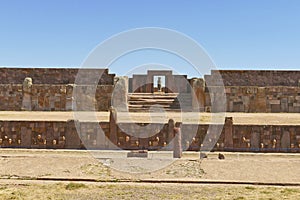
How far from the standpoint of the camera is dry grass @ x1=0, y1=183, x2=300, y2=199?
5.64 metres

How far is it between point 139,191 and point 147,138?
4715 millimetres

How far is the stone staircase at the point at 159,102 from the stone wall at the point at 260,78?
7.94 ft

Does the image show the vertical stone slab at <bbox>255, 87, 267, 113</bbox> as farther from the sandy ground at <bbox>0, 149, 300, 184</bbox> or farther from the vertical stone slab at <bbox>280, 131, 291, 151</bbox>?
the sandy ground at <bbox>0, 149, 300, 184</bbox>

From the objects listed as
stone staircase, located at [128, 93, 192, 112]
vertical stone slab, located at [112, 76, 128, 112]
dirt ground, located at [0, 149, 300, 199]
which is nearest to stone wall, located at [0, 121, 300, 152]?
dirt ground, located at [0, 149, 300, 199]

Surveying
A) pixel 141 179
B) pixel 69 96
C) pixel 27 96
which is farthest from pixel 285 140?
pixel 27 96

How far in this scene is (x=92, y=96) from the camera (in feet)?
58.2

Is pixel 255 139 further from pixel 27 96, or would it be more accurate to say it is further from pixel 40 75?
pixel 40 75

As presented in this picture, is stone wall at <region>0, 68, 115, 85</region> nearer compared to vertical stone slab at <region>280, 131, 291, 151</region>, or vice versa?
vertical stone slab at <region>280, 131, 291, 151</region>

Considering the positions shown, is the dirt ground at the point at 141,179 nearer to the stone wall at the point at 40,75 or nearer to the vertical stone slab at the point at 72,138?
the vertical stone slab at the point at 72,138

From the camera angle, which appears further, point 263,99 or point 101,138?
point 263,99

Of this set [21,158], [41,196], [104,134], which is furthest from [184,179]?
[104,134]

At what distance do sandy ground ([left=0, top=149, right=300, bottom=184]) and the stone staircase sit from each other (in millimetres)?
8945

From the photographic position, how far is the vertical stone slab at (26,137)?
35.1 feet

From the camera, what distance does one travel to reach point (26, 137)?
10758 millimetres
